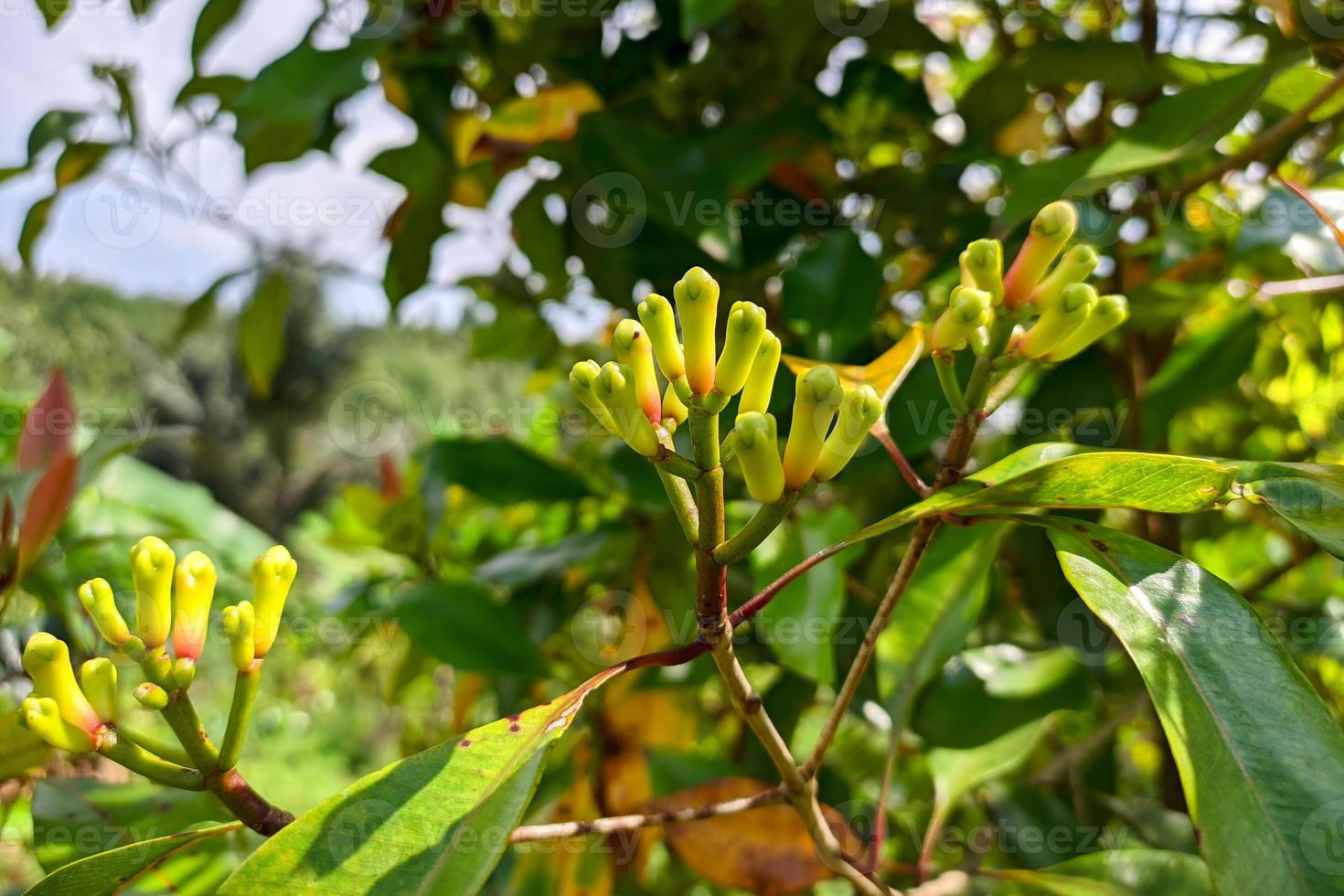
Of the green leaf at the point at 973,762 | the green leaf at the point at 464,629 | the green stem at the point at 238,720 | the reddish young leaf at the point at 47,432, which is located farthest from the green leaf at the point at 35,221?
the green leaf at the point at 973,762

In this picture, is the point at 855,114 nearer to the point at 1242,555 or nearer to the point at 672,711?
the point at 672,711

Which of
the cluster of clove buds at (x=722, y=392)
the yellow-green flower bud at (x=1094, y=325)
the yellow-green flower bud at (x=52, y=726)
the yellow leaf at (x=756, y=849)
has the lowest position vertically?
the yellow leaf at (x=756, y=849)

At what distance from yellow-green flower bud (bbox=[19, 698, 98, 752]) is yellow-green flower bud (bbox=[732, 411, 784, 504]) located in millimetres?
323

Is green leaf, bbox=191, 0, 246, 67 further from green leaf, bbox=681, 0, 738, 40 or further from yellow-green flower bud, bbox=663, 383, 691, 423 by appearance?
yellow-green flower bud, bbox=663, 383, 691, 423

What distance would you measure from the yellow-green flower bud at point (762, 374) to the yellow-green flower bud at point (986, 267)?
11cm

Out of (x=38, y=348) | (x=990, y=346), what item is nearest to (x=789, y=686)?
(x=990, y=346)

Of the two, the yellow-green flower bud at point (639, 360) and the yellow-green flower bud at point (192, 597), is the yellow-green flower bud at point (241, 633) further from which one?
the yellow-green flower bud at point (639, 360)

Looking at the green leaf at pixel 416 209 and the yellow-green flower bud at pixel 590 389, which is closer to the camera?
the yellow-green flower bud at pixel 590 389

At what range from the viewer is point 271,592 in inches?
18.2

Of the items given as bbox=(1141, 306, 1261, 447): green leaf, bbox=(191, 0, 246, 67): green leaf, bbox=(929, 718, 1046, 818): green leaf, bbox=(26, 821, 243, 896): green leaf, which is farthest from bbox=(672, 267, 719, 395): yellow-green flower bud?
bbox=(191, 0, 246, 67): green leaf

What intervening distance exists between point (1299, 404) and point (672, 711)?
3.25 ft

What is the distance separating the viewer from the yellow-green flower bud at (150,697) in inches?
16.1

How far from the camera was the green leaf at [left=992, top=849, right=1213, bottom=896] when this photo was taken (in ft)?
1.79

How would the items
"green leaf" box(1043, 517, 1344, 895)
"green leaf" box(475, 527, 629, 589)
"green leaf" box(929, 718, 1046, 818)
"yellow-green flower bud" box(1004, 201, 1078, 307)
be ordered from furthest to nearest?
"green leaf" box(475, 527, 629, 589) → "green leaf" box(929, 718, 1046, 818) → "yellow-green flower bud" box(1004, 201, 1078, 307) → "green leaf" box(1043, 517, 1344, 895)
